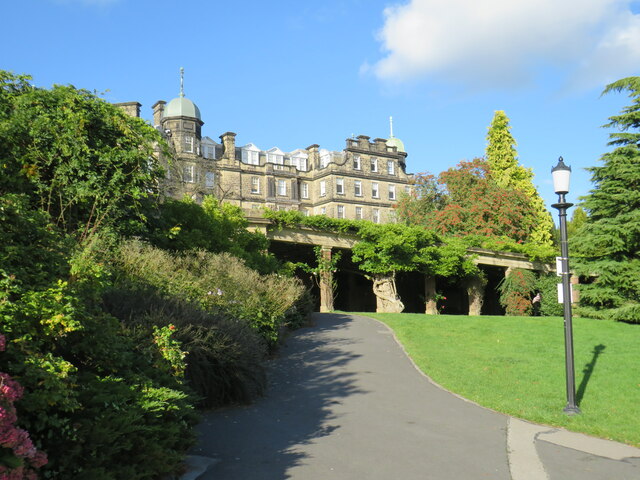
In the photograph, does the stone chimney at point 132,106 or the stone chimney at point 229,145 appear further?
the stone chimney at point 229,145

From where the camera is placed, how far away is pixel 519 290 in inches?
1193

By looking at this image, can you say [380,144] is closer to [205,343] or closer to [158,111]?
[158,111]

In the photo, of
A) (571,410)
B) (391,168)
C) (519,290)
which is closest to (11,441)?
(571,410)

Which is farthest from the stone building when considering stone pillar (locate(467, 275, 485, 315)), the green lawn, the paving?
the paving

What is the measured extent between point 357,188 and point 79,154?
4716cm

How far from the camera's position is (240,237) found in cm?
2064

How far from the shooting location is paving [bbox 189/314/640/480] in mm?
6188

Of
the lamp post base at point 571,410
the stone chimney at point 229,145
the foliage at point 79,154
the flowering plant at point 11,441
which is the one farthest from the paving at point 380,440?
the stone chimney at point 229,145

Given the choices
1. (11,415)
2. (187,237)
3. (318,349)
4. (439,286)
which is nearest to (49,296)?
(11,415)

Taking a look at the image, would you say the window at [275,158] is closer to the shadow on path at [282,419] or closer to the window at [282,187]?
the window at [282,187]

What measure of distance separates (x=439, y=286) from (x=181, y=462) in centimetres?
3198

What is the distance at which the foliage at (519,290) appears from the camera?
3027 centimetres

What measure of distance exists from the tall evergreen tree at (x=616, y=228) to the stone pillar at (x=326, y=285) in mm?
10987

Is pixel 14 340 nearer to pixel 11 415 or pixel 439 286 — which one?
pixel 11 415
